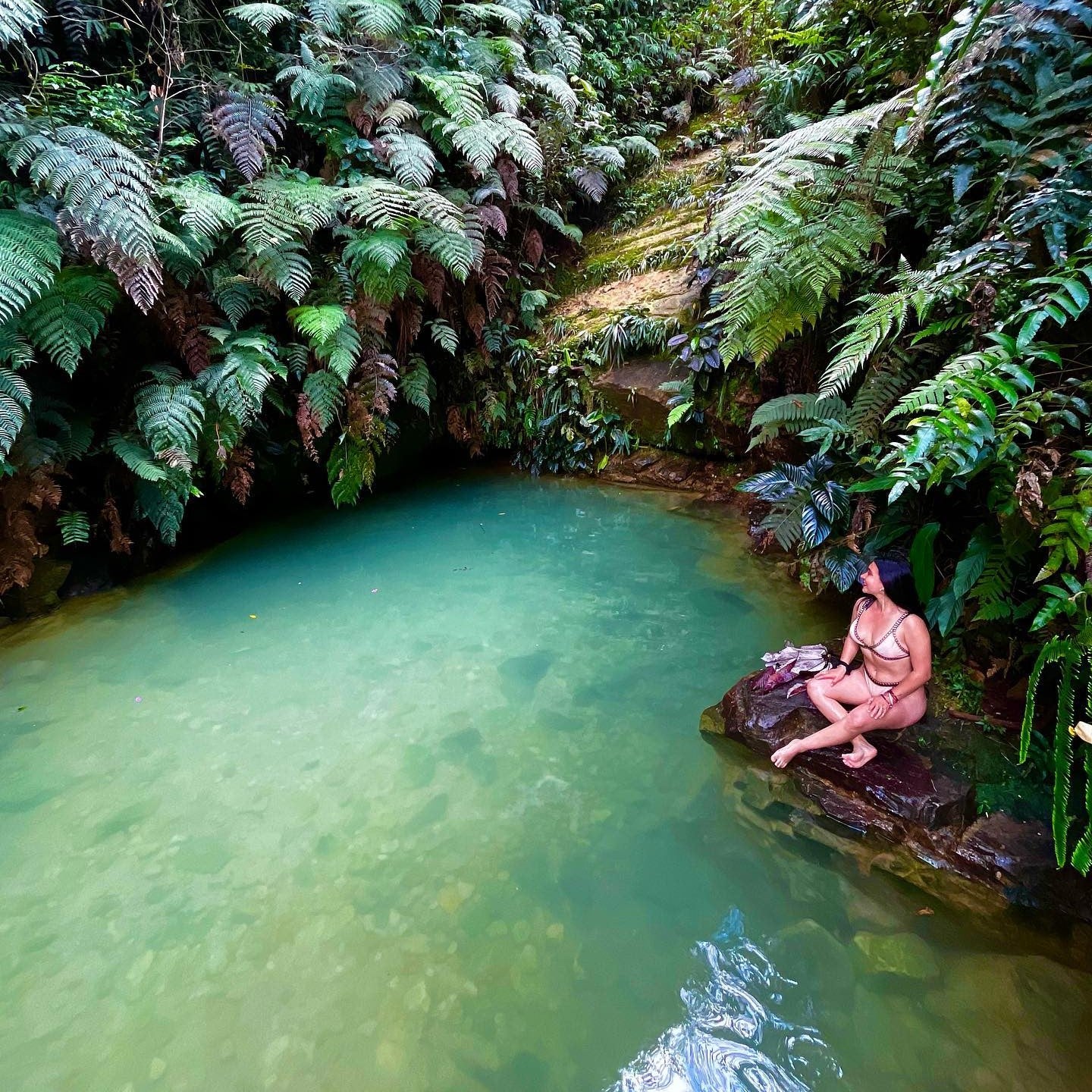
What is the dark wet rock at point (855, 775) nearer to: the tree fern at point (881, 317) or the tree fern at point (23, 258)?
the tree fern at point (881, 317)

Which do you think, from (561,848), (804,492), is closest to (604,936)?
(561,848)

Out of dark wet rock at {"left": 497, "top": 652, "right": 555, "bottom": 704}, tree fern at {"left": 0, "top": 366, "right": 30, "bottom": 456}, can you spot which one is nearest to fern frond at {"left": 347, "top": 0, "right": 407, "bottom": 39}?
tree fern at {"left": 0, "top": 366, "right": 30, "bottom": 456}

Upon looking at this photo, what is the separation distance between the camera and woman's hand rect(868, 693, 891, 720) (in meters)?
1.88

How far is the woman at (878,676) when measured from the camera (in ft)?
6.03

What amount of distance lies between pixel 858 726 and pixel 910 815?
0.96ft

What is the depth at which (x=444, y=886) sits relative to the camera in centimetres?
172

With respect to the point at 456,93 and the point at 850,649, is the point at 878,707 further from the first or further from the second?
the point at 456,93

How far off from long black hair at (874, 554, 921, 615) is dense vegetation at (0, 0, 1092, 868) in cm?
22

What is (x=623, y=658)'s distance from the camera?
8.91 feet

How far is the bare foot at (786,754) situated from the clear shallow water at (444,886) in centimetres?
23

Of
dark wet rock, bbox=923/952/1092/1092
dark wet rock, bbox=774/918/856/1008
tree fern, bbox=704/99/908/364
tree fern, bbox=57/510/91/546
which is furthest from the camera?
tree fern, bbox=57/510/91/546

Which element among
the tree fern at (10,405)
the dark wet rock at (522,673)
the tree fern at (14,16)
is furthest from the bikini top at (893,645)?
the tree fern at (14,16)

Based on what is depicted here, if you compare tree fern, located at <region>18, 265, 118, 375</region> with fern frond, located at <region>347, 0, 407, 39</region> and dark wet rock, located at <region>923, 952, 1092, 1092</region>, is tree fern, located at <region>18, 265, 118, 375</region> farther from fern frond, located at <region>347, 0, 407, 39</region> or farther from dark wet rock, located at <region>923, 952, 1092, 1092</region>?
dark wet rock, located at <region>923, 952, 1092, 1092</region>

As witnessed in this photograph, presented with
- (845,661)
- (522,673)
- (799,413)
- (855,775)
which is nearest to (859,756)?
(855,775)
